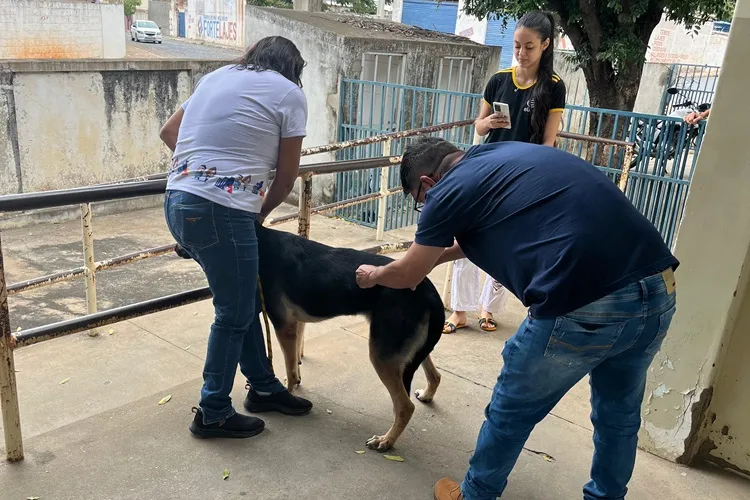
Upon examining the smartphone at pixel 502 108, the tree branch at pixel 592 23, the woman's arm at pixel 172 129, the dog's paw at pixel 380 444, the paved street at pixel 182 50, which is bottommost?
the dog's paw at pixel 380 444

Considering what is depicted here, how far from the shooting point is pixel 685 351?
294 cm

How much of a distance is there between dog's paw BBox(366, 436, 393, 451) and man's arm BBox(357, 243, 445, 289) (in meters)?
0.77

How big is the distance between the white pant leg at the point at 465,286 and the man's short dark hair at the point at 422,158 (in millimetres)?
1972

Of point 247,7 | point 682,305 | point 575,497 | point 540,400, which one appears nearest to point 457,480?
point 575,497

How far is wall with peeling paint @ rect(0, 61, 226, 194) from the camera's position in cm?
844

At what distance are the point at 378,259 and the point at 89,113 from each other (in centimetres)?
766

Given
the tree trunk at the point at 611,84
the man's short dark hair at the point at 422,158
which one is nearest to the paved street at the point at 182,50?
the tree trunk at the point at 611,84

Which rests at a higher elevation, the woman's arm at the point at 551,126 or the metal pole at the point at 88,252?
the woman's arm at the point at 551,126

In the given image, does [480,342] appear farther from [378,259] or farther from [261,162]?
[261,162]

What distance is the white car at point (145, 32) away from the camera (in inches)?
1035

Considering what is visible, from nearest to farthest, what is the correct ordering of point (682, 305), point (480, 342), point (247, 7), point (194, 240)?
point (194, 240), point (682, 305), point (480, 342), point (247, 7)

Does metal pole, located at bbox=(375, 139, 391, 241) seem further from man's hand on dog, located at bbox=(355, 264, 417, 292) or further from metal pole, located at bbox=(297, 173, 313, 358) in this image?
man's hand on dog, located at bbox=(355, 264, 417, 292)

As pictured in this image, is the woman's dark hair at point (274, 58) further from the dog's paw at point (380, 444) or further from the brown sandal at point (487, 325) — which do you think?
the brown sandal at point (487, 325)

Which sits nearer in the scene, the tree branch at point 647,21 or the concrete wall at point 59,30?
the tree branch at point 647,21
